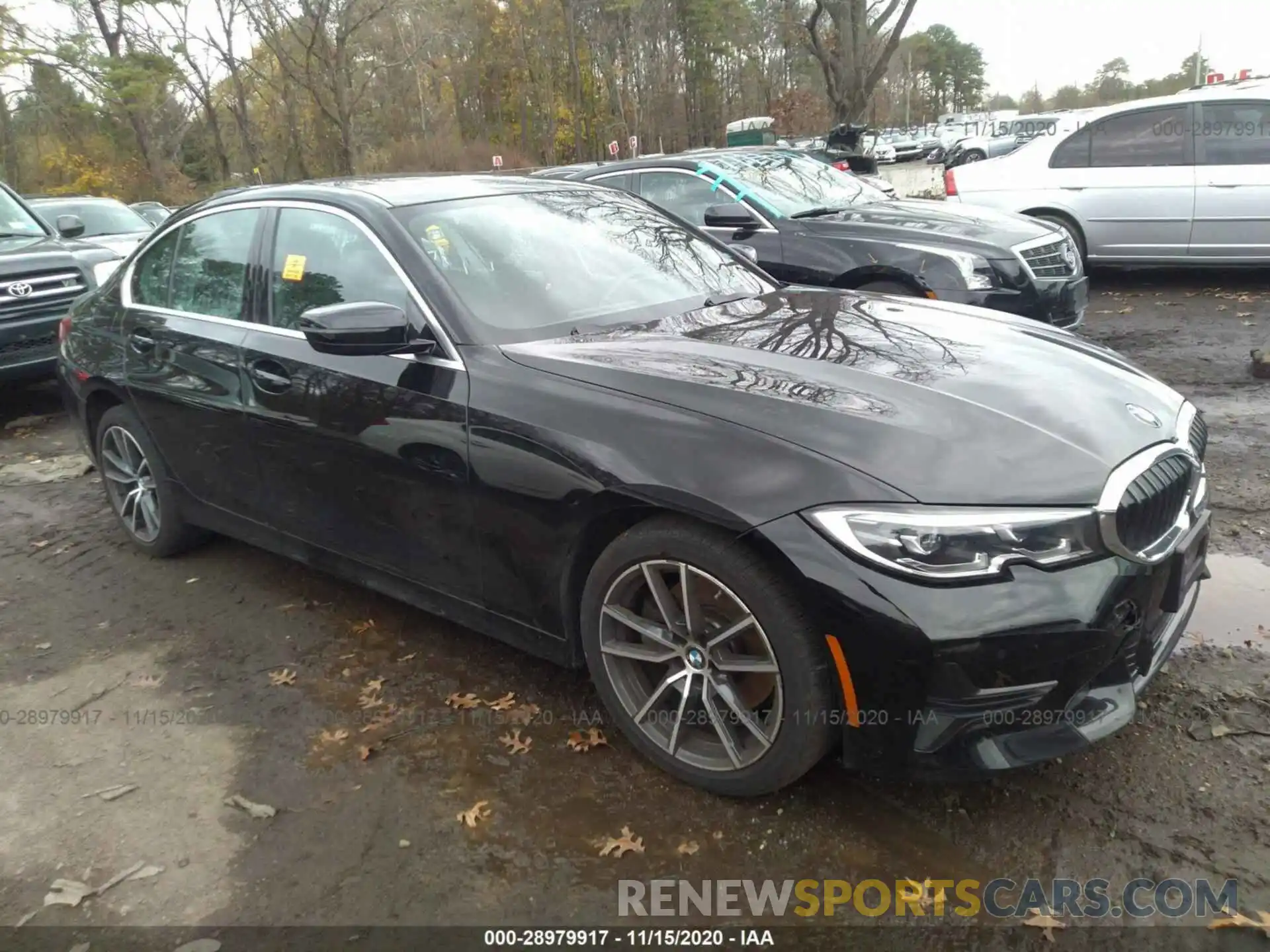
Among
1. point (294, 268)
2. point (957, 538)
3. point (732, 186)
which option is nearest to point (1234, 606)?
point (957, 538)

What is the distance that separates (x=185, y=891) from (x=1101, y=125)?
10.3 m

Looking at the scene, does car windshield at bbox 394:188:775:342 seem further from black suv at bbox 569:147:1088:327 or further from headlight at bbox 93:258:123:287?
headlight at bbox 93:258:123:287

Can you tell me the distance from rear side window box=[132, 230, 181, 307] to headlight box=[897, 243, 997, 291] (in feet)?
14.9

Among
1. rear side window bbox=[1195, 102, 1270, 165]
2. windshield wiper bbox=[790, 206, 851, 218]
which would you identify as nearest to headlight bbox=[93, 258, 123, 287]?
windshield wiper bbox=[790, 206, 851, 218]

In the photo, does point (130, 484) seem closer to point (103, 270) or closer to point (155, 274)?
point (155, 274)

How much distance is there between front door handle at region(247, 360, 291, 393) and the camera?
3.60m

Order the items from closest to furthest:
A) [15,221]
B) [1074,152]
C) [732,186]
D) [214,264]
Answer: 1. [214,264]
2. [732,186]
3. [15,221]
4. [1074,152]

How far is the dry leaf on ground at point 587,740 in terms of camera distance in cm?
306

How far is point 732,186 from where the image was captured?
7.45 meters

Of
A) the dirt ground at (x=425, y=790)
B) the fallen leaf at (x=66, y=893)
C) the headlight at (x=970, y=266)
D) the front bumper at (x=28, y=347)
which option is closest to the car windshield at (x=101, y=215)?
the front bumper at (x=28, y=347)

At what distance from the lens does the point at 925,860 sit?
2.49 m

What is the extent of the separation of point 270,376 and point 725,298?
175 centimetres

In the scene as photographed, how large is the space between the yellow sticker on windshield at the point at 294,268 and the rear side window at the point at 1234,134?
895 cm

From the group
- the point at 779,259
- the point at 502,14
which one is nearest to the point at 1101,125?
the point at 779,259
